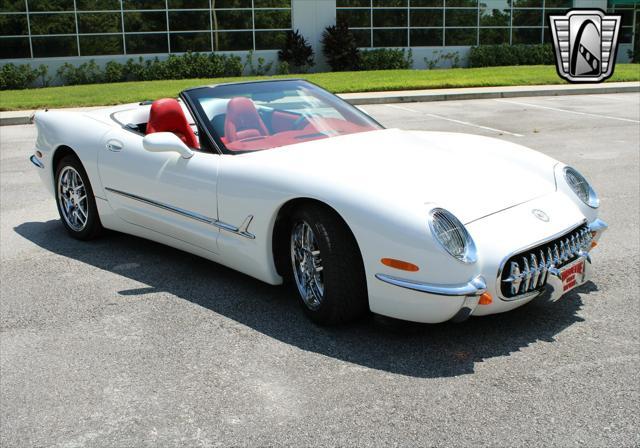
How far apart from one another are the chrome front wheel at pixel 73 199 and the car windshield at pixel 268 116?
140 centimetres

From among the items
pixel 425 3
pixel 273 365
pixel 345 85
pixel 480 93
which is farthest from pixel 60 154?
pixel 425 3

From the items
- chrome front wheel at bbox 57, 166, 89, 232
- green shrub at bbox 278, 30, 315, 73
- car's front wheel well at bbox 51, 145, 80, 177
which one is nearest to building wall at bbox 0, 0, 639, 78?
green shrub at bbox 278, 30, 315, 73

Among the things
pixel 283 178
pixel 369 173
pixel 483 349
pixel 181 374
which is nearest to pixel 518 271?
pixel 483 349

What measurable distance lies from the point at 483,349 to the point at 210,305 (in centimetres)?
171

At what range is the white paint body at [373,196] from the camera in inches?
159

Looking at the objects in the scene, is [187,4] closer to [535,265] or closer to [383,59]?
[383,59]

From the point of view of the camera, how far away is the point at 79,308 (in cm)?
500

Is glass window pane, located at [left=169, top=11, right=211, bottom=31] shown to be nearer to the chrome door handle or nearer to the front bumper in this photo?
the chrome door handle

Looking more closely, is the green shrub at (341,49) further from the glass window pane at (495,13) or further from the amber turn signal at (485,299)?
the amber turn signal at (485,299)

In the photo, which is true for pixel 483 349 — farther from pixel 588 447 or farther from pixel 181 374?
pixel 181 374

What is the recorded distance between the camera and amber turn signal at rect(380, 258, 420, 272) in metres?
3.99

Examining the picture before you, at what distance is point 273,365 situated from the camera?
4074 millimetres

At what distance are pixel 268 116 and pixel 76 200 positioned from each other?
1.92m

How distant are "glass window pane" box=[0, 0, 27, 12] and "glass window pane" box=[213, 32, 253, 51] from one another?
6.26 m
